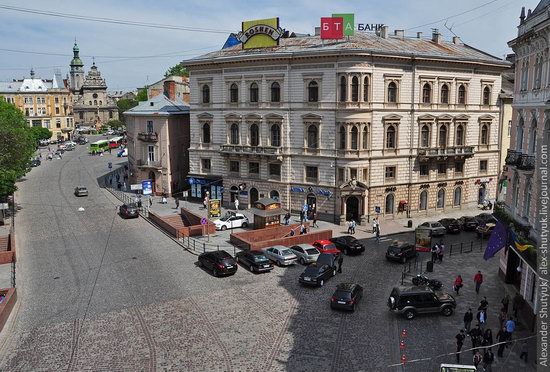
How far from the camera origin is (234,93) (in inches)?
2095

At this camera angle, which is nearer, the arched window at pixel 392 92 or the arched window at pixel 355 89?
the arched window at pixel 355 89

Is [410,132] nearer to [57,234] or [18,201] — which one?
[57,234]

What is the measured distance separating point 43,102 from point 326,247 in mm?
126727

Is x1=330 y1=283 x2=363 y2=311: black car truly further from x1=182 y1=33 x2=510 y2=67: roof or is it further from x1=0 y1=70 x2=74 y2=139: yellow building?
x1=0 y1=70 x2=74 y2=139: yellow building

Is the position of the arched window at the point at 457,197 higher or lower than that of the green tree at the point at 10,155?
lower

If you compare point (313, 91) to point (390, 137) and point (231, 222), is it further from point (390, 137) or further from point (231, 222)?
point (231, 222)

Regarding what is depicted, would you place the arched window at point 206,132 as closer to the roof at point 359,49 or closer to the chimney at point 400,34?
the roof at point 359,49

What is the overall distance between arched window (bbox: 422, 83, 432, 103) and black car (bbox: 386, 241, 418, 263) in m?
19.3

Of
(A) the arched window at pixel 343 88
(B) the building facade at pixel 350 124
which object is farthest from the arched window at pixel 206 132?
(A) the arched window at pixel 343 88

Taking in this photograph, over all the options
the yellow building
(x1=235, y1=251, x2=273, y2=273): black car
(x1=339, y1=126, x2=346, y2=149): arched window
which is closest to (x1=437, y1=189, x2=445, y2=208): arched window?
(x1=339, y1=126, x2=346, y2=149): arched window

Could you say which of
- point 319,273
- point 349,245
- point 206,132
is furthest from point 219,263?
point 206,132

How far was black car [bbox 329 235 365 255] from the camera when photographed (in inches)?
1515

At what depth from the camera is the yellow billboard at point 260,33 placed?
51312 millimetres

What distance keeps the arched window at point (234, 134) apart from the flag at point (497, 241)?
30.4m
